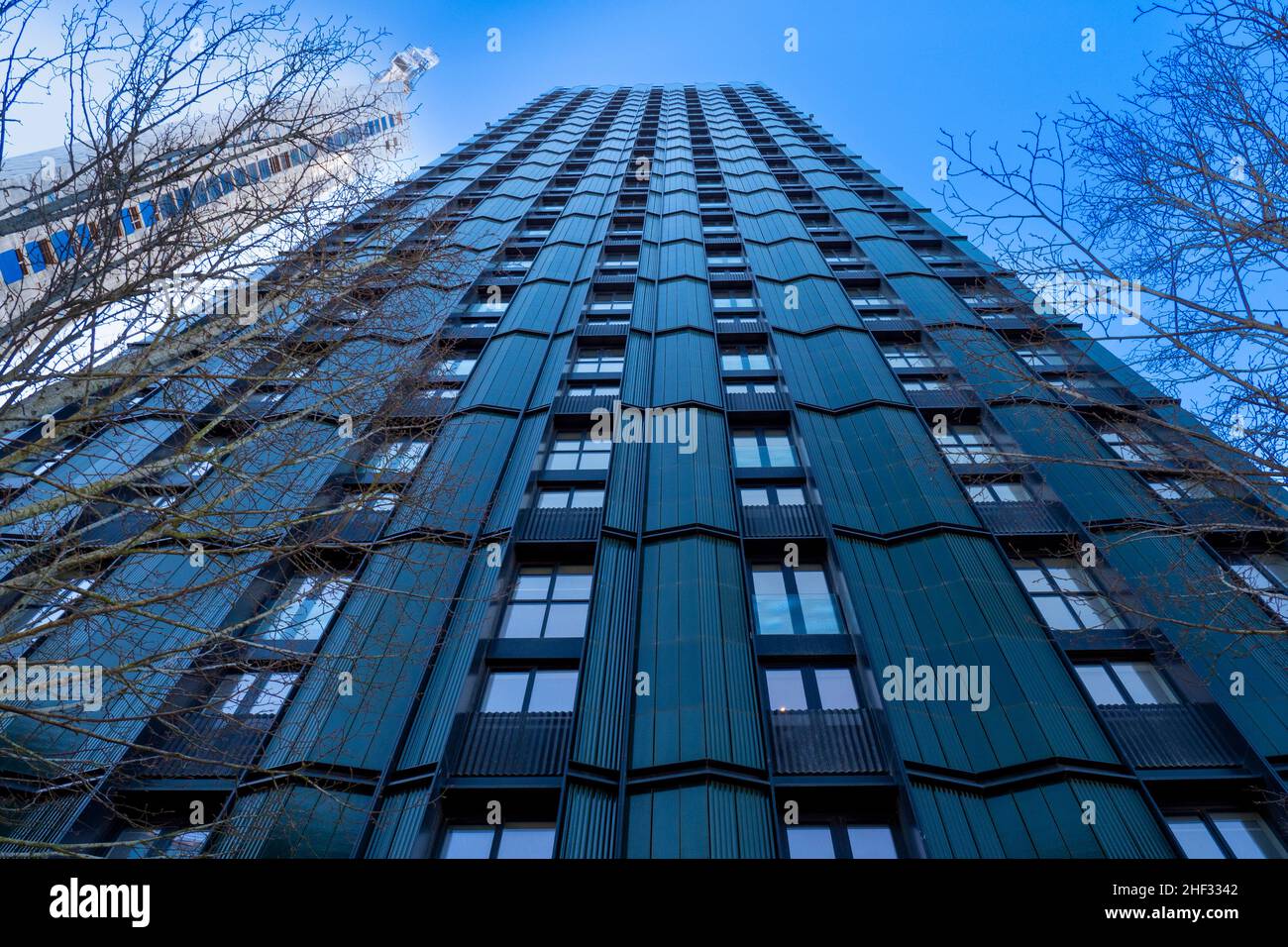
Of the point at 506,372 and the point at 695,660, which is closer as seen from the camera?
the point at 695,660

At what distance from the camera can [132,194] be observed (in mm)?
6539

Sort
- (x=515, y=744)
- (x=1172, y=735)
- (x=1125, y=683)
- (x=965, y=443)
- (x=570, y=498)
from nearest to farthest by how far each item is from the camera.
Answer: (x=515, y=744), (x=1172, y=735), (x=1125, y=683), (x=570, y=498), (x=965, y=443)

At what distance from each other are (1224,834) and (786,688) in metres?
6.34

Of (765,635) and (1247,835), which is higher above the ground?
(765,635)

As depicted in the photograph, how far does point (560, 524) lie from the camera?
578 inches

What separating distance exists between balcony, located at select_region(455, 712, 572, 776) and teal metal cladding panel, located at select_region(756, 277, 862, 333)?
15.9m

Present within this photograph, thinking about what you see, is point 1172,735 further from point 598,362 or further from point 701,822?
point 598,362

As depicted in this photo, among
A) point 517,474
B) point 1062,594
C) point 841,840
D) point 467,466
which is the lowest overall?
point 841,840

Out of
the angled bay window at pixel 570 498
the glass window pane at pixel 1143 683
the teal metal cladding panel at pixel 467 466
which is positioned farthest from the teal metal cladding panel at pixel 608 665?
the glass window pane at pixel 1143 683

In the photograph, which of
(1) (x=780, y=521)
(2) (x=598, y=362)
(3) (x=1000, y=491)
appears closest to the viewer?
(1) (x=780, y=521)

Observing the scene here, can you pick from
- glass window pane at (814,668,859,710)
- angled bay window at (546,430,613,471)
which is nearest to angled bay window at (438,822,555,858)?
glass window pane at (814,668,859,710)

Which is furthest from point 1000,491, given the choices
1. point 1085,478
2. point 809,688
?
point 809,688
